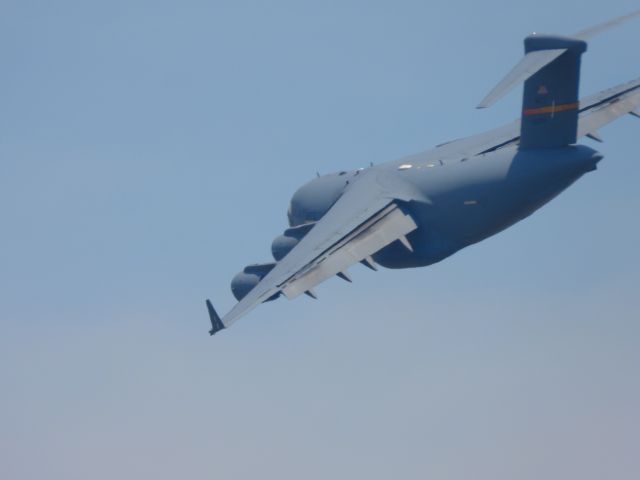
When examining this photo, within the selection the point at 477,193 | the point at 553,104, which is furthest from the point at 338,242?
the point at 553,104

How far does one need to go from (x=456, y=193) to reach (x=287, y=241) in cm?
366

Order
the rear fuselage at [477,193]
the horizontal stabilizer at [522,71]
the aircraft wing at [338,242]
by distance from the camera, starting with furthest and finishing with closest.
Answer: the rear fuselage at [477,193] → the aircraft wing at [338,242] → the horizontal stabilizer at [522,71]

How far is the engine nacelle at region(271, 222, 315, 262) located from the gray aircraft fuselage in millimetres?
1582

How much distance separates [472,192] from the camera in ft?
93.5

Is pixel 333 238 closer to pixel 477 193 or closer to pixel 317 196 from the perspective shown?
pixel 477 193

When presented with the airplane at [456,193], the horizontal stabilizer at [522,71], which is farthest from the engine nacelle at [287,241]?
the horizontal stabilizer at [522,71]

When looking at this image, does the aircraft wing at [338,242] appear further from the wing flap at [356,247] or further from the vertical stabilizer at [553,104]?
the vertical stabilizer at [553,104]

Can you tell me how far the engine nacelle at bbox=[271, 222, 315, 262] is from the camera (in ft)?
100

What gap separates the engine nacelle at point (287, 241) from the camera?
100ft

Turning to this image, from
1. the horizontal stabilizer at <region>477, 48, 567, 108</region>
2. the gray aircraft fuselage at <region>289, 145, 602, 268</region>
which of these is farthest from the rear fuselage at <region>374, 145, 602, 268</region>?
the horizontal stabilizer at <region>477, 48, 567, 108</region>

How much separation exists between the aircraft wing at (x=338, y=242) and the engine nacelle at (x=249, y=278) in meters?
0.52

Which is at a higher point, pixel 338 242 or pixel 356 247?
pixel 338 242

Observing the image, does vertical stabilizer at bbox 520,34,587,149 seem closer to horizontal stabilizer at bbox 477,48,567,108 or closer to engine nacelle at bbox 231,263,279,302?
horizontal stabilizer at bbox 477,48,567,108

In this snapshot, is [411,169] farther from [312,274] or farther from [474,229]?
[312,274]
